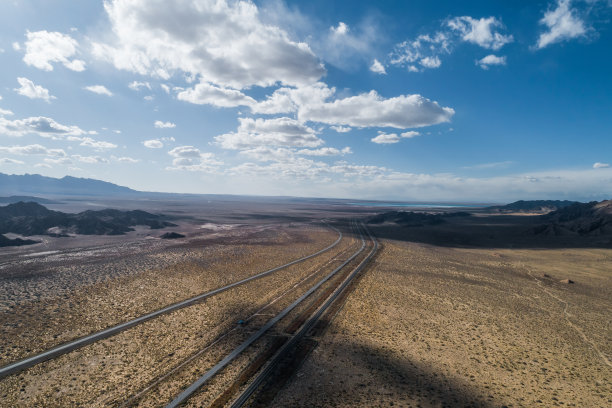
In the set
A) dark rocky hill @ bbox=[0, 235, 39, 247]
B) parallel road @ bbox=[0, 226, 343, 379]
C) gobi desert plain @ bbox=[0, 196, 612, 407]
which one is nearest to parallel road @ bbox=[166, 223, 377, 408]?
gobi desert plain @ bbox=[0, 196, 612, 407]

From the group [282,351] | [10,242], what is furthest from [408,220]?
[10,242]

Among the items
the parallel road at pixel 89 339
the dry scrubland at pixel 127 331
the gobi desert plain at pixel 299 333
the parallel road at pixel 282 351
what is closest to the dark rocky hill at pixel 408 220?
the gobi desert plain at pixel 299 333

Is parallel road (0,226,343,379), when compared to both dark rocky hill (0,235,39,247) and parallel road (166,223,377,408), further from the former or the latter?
dark rocky hill (0,235,39,247)

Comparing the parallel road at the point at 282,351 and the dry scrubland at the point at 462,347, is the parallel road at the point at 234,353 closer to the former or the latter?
→ the parallel road at the point at 282,351

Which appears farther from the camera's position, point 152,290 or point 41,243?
point 41,243

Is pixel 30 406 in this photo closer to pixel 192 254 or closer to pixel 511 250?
pixel 192 254

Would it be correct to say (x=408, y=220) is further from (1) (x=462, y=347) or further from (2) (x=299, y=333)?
(2) (x=299, y=333)

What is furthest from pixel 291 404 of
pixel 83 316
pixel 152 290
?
pixel 152 290
